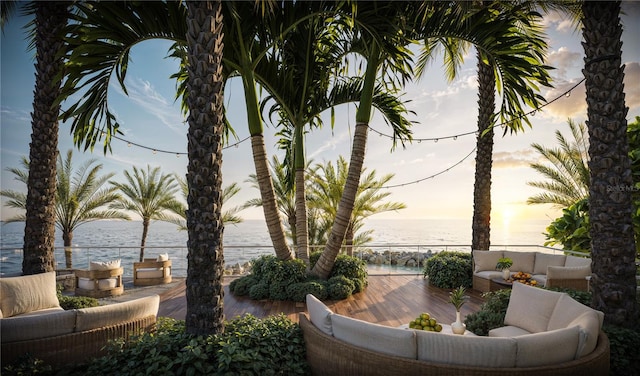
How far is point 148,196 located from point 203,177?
13.0m

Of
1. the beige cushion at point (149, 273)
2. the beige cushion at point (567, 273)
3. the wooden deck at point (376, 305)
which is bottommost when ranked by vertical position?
the wooden deck at point (376, 305)

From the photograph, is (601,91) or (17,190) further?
(17,190)

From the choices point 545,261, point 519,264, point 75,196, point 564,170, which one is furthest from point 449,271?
point 75,196

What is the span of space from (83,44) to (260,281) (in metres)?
4.95

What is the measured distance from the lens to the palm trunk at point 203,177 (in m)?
3.18

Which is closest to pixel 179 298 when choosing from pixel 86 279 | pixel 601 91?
pixel 86 279

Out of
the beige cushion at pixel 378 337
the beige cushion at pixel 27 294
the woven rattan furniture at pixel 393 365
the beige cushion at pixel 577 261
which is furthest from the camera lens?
the beige cushion at pixel 577 261

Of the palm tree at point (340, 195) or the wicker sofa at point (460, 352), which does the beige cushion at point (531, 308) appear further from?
the palm tree at point (340, 195)

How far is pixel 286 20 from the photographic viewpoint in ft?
19.4

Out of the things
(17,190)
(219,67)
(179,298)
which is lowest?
(179,298)

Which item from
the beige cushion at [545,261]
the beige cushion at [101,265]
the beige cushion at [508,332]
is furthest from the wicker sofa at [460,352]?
the beige cushion at [101,265]

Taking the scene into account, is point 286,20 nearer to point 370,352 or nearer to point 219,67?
point 219,67

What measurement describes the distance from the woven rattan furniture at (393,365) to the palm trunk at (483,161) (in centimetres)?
514

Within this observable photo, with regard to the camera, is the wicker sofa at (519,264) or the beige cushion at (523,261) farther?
the beige cushion at (523,261)
